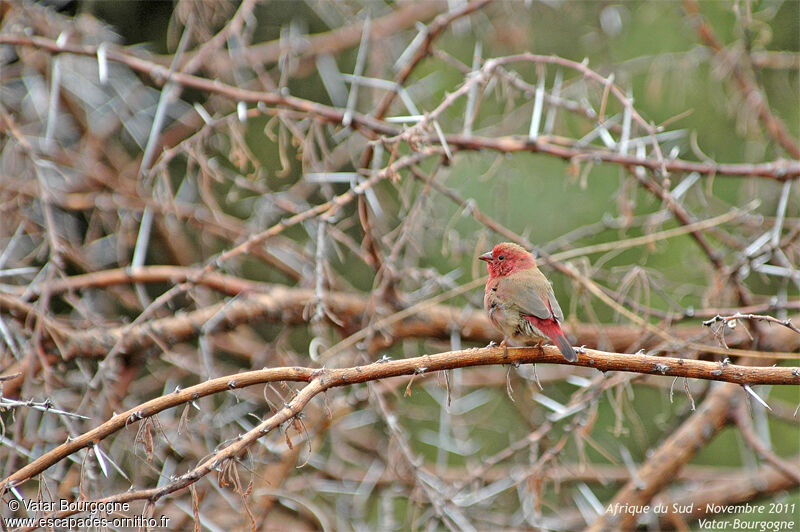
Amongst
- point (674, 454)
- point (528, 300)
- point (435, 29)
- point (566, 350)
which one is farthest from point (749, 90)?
point (566, 350)

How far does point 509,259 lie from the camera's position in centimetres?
353

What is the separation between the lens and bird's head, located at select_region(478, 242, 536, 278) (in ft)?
11.5

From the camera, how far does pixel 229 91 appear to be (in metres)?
3.62

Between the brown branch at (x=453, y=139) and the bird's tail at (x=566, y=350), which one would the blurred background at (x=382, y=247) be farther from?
the bird's tail at (x=566, y=350)

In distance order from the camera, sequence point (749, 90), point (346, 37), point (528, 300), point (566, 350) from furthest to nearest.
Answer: point (346, 37), point (749, 90), point (528, 300), point (566, 350)

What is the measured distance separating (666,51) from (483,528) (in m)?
4.48

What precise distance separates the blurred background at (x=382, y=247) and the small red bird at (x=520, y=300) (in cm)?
12

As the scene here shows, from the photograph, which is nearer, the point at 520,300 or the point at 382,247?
the point at 520,300

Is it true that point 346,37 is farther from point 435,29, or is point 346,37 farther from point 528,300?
point 528,300

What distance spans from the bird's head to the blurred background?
0.27 ft

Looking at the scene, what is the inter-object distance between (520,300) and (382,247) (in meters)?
1.18

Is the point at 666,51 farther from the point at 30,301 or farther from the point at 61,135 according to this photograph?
the point at 30,301

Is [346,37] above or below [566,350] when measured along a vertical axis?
below

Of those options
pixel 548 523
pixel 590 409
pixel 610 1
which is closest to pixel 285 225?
pixel 590 409
